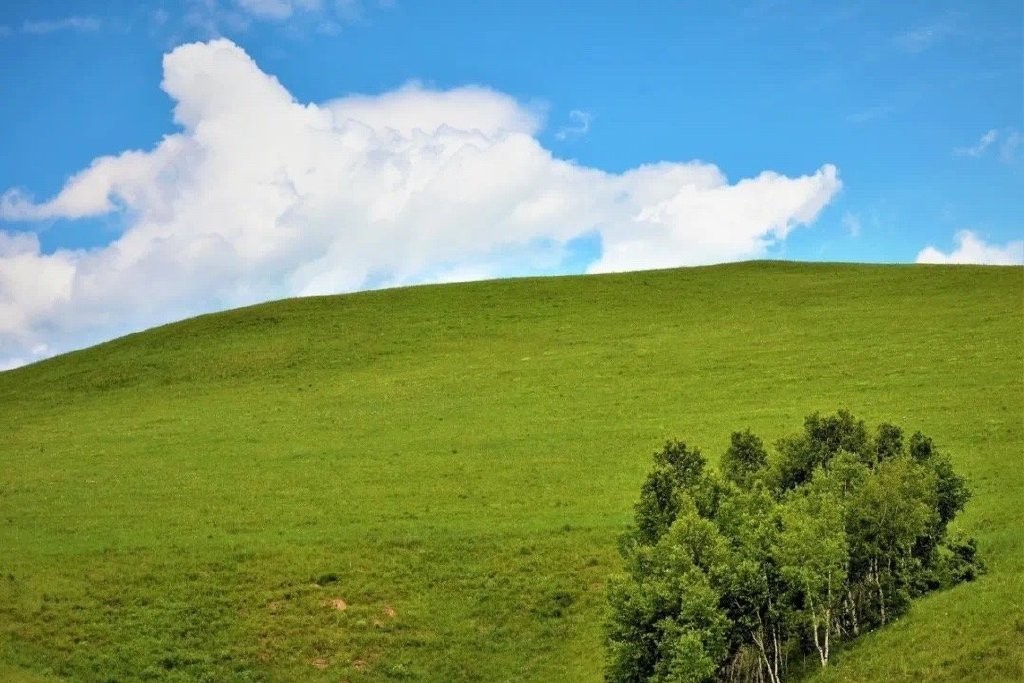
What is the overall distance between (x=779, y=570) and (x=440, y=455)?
2519 cm

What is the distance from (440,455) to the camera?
49000 millimetres

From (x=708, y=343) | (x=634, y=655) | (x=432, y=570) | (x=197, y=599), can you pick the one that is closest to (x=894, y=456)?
(x=634, y=655)

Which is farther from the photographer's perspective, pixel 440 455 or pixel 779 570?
pixel 440 455

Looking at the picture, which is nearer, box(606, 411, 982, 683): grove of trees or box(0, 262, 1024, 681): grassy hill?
box(606, 411, 982, 683): grove of trees

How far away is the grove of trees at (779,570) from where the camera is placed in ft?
84.7

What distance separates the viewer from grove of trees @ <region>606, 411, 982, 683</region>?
84.7 ft

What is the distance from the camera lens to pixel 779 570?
1031 inches

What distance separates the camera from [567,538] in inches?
1511

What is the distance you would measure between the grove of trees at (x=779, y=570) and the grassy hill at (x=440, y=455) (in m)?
1.51

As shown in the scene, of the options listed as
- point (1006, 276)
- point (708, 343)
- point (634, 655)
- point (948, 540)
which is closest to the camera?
point (634, 655)

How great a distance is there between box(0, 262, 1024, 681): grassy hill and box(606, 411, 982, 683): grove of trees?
A: 151 cm

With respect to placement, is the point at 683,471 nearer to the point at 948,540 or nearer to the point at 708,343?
the point at 948,540

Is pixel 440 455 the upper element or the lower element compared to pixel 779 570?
upper

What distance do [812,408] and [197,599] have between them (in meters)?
31.1
